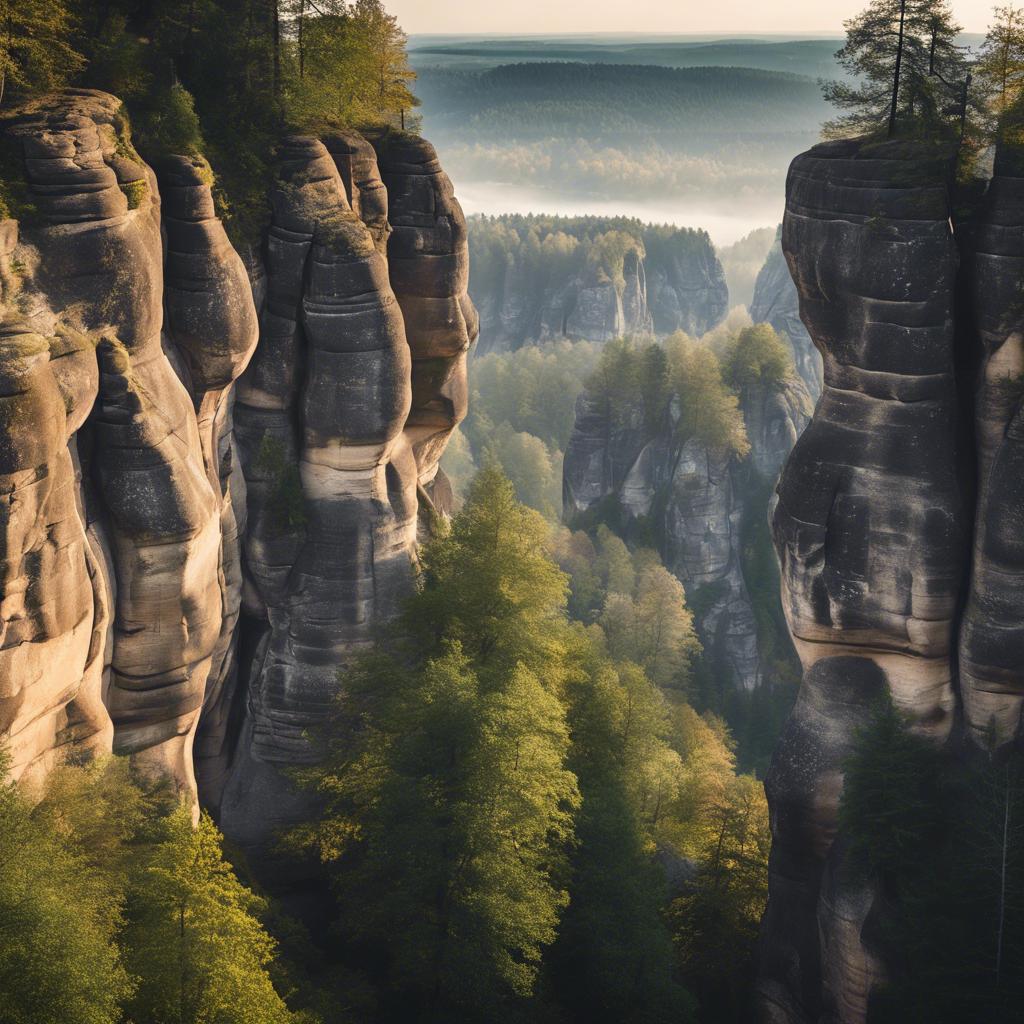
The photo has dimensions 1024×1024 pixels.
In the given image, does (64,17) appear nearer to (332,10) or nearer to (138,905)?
(332,10)

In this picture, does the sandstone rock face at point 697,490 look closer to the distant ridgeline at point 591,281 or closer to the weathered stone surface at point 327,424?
the weathered stone surface at point 327,424

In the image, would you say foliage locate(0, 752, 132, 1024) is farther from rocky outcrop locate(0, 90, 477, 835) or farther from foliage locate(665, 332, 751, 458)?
foliage locate(665, 332, 751, 458)

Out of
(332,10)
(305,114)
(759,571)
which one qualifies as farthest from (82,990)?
(759,571)

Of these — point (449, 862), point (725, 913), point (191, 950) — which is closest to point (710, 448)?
point (725, 913)

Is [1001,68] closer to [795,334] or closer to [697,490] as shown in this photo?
[697,490]

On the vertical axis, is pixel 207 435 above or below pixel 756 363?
above

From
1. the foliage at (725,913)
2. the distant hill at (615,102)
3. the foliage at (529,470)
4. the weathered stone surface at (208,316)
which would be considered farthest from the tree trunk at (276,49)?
the distant hill at (615,102)
